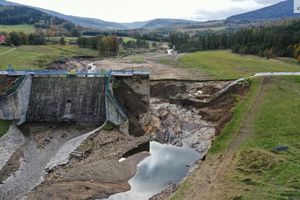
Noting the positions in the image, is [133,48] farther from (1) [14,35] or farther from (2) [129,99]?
(2) [129,99]

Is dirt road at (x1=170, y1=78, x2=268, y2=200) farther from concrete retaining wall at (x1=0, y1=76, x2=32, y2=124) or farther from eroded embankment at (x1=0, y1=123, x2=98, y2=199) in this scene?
concrete retaining wall at (x1=0, y1=76, x2=32, y2=124)

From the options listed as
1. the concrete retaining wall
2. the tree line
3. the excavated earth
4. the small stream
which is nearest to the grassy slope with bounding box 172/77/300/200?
the excavated earth

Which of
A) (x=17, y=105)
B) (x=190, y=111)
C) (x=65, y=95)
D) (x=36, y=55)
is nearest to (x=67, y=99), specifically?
(x=65, y=95)

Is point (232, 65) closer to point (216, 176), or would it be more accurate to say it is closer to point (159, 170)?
point (159, 170)

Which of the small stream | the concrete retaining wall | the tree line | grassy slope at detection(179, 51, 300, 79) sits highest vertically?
the tree line

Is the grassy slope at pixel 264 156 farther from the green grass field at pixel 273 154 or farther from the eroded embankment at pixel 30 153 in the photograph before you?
the eroded embankment at pixel 30 153

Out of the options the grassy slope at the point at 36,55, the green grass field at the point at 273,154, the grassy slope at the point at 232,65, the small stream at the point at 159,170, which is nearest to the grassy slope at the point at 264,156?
the green grass field at the point at 273,154
